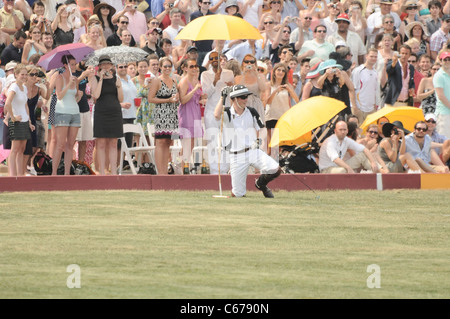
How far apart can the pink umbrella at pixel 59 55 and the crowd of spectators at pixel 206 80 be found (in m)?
0.12

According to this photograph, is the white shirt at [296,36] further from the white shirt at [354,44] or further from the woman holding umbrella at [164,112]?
the woman holding umbrella at [164,112]

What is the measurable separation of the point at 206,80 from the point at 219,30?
2.92 feet

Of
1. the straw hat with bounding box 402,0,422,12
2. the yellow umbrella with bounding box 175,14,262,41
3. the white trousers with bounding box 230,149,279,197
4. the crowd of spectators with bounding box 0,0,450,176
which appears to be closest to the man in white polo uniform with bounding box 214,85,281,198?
the white trousers with bounding box 230,149,279,197

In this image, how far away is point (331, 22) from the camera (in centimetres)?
2409

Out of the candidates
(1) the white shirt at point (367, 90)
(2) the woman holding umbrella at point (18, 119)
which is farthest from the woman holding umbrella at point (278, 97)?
(2) the woman holding umbrella at point (18, 119)

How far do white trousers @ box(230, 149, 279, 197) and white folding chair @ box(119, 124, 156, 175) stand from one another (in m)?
2.70

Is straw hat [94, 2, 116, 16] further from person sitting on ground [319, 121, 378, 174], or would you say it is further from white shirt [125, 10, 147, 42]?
person sitting on ground [319, 121, 378, 174]

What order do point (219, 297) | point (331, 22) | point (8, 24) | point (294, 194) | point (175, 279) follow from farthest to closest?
point (331, 22) < point (8, 24) < point (294, 194) < point (175, 279) < point (219, 297)

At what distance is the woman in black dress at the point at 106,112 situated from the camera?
18.1 metres

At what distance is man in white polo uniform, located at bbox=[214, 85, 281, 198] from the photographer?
54.6 feet

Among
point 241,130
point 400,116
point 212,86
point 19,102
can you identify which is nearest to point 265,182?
point 241,130

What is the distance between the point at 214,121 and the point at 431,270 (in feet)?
29.3
